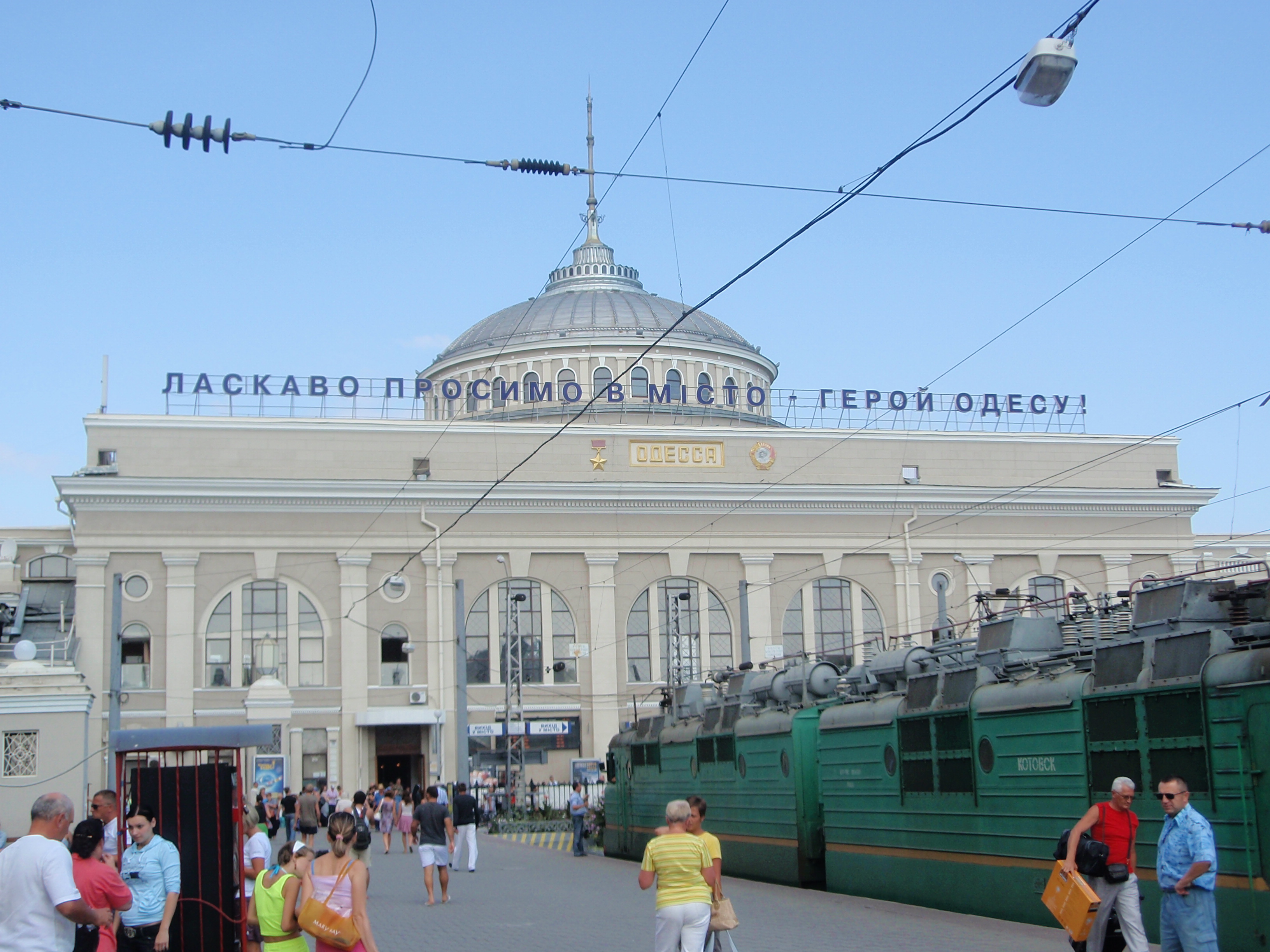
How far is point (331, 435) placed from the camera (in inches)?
2304

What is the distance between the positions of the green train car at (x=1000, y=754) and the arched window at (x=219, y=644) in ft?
102

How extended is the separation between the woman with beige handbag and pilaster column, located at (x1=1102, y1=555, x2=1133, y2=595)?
→ 184 ft

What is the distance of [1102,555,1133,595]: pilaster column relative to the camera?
62.6 metres

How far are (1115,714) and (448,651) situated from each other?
44061 millimetres

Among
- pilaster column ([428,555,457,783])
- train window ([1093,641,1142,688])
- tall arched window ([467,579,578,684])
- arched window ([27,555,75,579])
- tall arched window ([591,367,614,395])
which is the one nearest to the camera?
train window ([1093,641,1142,688])

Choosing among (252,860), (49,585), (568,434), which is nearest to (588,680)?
(568,434)

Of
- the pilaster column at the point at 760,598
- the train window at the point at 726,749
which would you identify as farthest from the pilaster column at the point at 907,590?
the train window at the point at 726,749

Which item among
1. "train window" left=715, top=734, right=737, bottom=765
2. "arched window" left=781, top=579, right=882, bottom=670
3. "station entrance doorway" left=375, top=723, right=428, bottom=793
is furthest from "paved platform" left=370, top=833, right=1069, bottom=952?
"arched window" left=781, top=579, right=882, bottom=670

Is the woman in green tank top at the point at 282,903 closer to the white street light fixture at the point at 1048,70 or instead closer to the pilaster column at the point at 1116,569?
the white street light fixture at the point at 1048,70

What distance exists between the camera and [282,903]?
10523 mm

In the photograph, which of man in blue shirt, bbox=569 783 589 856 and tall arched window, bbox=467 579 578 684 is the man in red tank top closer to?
man in blue shirt, bbox=569 783 589 856

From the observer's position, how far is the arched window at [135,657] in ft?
181

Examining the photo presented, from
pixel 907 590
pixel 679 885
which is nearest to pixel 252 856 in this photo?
pixel 679 885

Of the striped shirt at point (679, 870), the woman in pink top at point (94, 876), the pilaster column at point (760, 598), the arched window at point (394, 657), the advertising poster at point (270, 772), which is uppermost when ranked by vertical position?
the pilaster column at point (760, 598)
